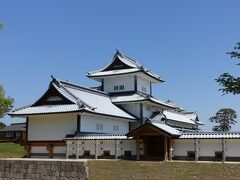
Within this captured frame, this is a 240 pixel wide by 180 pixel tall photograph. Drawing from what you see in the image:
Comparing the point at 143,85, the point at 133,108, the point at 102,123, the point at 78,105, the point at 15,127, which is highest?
the point at 143,85

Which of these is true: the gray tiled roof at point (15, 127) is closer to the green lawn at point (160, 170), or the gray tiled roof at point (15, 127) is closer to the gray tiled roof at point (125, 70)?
the gray tiled roof at point (125, 70)

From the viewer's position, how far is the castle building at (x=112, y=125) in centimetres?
2636

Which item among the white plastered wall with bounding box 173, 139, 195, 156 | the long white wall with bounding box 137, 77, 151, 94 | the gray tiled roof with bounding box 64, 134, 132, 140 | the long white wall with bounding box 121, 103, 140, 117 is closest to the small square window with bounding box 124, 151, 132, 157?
the gray tiled roof with bounding box 64, 134, 132, 140

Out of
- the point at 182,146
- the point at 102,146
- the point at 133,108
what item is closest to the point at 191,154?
the point at 182,146

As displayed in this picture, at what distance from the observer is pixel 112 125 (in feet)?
120

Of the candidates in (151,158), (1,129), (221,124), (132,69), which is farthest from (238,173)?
(1,129)

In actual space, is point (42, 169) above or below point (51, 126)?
below

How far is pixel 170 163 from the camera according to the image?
2325 centimetres

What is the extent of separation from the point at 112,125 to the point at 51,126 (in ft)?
21.7

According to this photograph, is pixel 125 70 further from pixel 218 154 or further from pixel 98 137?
pixel 218 154

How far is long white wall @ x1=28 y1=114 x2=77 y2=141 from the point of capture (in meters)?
32.7

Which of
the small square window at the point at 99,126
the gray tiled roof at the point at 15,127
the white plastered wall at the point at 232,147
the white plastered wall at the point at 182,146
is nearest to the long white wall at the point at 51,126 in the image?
the small square window at the point at 99,126

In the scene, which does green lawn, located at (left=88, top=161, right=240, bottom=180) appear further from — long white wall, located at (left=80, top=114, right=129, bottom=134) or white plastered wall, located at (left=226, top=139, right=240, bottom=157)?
long white wall, located at (left=80, top=114, right=129, bottom=134)

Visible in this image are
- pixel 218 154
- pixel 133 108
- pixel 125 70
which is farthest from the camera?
pixel 125 70
